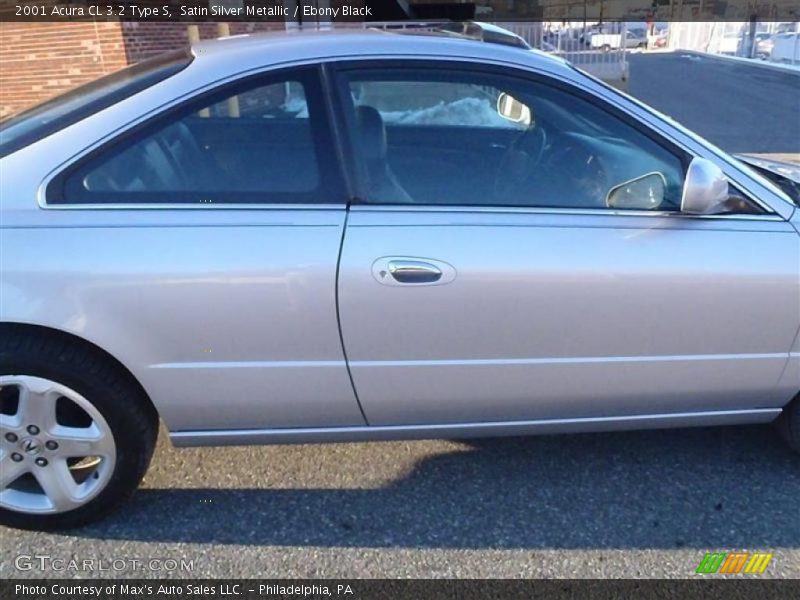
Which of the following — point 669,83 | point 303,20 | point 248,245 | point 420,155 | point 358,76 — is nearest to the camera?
→ point 248,245

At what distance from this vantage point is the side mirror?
2.09 m

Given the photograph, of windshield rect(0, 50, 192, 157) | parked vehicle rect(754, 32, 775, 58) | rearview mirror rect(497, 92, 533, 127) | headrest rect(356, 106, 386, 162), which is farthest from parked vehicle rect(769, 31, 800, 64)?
windshield rect(0, 50, 192, 157)

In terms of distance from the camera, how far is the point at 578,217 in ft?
7.19

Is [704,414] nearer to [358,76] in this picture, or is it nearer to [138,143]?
[358,76]

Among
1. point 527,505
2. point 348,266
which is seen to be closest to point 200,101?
point 348,266

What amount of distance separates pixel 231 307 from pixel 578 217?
1162 millimetres

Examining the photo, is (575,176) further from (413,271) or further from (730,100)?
(730,100)

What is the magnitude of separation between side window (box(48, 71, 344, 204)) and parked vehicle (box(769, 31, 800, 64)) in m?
22.3

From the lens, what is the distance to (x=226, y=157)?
2.20 meters

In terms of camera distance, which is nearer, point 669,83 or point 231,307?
point 231,307

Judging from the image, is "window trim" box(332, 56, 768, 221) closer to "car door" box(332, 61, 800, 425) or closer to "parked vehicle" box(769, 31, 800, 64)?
"car door" box(332, 61, 800, 425)

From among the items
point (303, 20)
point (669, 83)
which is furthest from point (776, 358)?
point (669, 83)

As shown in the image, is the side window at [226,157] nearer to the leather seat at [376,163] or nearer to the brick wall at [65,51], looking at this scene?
the leather seat at [376,163]

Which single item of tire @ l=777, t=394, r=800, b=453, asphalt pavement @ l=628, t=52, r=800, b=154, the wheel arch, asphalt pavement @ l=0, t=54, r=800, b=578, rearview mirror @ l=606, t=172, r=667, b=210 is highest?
rearview mirror @ l=606, t=172, r=667, b=210
